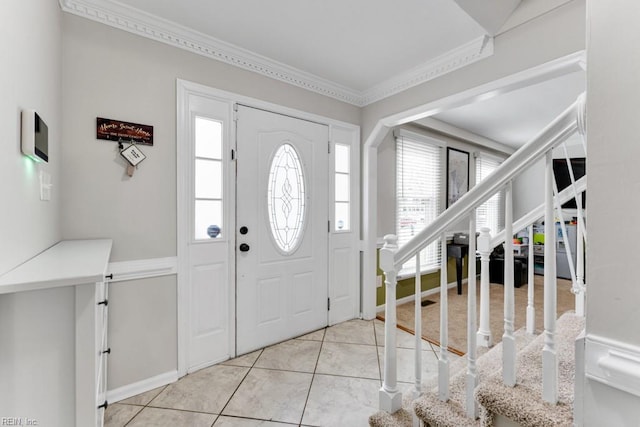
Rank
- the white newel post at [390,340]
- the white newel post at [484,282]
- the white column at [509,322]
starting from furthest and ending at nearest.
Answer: the white newel post at [390,340] < the white newel post at [484,282] < the white column at [509,322]

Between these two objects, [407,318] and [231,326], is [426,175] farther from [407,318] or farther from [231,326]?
[231,326]

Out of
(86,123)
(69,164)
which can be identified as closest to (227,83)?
(86,123)

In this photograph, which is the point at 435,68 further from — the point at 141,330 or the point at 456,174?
the point at 141,330

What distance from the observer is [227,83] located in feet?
7.68

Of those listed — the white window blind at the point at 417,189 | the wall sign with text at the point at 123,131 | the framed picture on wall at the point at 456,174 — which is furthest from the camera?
the framed picture on wall at the point at 456,174

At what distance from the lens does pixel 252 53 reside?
2.38m

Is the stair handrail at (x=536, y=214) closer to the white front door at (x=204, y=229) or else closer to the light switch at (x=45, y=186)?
the white front door at (x=204, y=229)

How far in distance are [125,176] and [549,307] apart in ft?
7.61

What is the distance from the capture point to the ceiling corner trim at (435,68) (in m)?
2.19

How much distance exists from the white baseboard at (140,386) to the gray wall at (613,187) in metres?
2.28

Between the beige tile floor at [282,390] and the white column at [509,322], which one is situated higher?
the white column at [509,322]

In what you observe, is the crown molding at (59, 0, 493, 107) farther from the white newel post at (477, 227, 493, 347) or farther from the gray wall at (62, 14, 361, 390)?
the white newel post at (477, 227, 493, 347)

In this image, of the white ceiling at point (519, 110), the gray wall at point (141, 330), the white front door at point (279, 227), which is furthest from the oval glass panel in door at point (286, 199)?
the white ceiling at point (519, 110)

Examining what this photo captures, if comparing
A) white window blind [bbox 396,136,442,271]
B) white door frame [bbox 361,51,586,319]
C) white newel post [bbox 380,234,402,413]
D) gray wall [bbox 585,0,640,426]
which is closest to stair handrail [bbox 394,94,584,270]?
white newel post [bbox 380,234,402,413]
